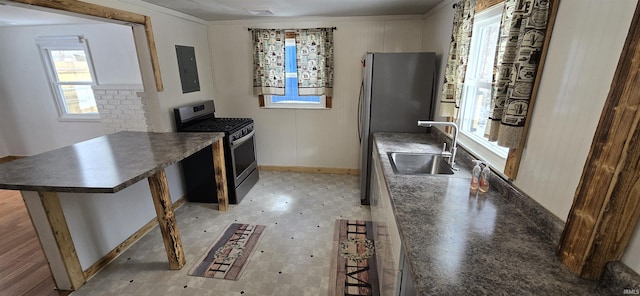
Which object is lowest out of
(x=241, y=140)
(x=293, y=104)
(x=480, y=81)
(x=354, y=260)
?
(x=354, y=260)

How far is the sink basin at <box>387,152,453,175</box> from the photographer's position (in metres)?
2.16

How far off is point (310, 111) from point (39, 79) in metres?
4.46

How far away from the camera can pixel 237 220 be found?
9.46 feet

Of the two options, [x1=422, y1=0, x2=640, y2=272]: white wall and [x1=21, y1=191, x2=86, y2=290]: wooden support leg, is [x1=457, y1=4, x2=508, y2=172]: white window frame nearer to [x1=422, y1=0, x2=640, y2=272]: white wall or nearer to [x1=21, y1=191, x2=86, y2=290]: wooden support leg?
[x1=422, y1=0, x2=640, y2=272]: white wall

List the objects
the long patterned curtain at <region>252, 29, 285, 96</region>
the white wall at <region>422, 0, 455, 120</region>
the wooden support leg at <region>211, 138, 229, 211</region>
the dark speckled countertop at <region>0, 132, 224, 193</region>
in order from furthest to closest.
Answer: the long patterned curtain at <region>252, 29, 285, 96</region> → the wooden support leg at <region>211, 138, 229, 211</region> → the white wall at <region>422, 0, 455, 120</region> → the dark speckled countertop at <region>0, 132, 224, 193</region>

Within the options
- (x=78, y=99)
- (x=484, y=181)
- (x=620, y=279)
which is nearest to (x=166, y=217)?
(x=484, y=181)

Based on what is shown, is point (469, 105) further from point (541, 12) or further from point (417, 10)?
point (417, 10)

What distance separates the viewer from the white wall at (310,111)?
3510 mm

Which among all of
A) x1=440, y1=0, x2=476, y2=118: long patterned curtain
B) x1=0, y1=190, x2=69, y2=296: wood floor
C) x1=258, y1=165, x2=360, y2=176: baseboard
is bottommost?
x1=0, y1=190, x2=69, y2=296: wood floor

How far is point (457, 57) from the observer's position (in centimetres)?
215

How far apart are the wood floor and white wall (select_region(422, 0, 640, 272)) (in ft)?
10.3

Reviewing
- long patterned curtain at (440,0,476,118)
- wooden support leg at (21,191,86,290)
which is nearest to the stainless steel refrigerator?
long patterned curtain at (440,0,476,118)

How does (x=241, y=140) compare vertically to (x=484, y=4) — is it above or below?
below

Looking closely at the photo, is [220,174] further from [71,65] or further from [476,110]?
[71,65]
